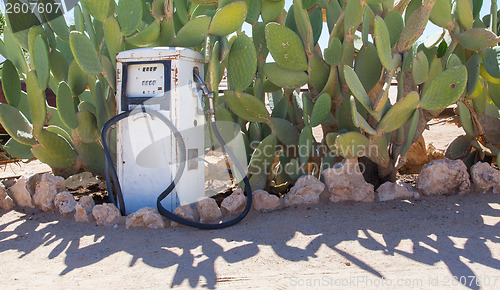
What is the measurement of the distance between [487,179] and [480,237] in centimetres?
73

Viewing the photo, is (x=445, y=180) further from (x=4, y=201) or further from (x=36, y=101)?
(x=4, y=201)

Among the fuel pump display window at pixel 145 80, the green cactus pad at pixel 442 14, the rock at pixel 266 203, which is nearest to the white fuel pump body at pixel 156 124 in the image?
the fuel pump display window at pixel 145 80

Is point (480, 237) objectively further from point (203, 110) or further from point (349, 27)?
point (203, 110)

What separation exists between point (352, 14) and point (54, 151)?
1.92m

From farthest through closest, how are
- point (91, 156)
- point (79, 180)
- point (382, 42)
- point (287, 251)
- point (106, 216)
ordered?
point (79, 180)
point (91, 156)
point (106, 216)
point (382, 42)
point (287, 251)

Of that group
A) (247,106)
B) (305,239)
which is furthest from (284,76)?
(305,239)

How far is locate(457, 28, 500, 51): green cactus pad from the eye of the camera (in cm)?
264

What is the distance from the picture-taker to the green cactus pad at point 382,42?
224 centimetres

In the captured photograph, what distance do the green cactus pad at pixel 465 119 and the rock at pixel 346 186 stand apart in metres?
0.81

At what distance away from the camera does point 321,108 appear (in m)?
2.56

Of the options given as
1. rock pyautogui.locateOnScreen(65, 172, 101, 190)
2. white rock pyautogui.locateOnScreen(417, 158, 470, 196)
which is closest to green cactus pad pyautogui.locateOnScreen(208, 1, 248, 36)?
white rock pyautogui.locateOnScreen(417, 158, 470, 196)

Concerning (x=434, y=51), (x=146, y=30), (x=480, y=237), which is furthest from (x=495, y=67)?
(x=146, y=30)

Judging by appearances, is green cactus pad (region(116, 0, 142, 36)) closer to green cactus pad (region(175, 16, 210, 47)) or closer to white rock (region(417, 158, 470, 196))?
green cactus pad (region(175, 16, 210, 47))

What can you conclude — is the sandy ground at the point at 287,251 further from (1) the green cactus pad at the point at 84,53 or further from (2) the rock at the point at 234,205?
(1) the green cactus pad at the point at 84,53
